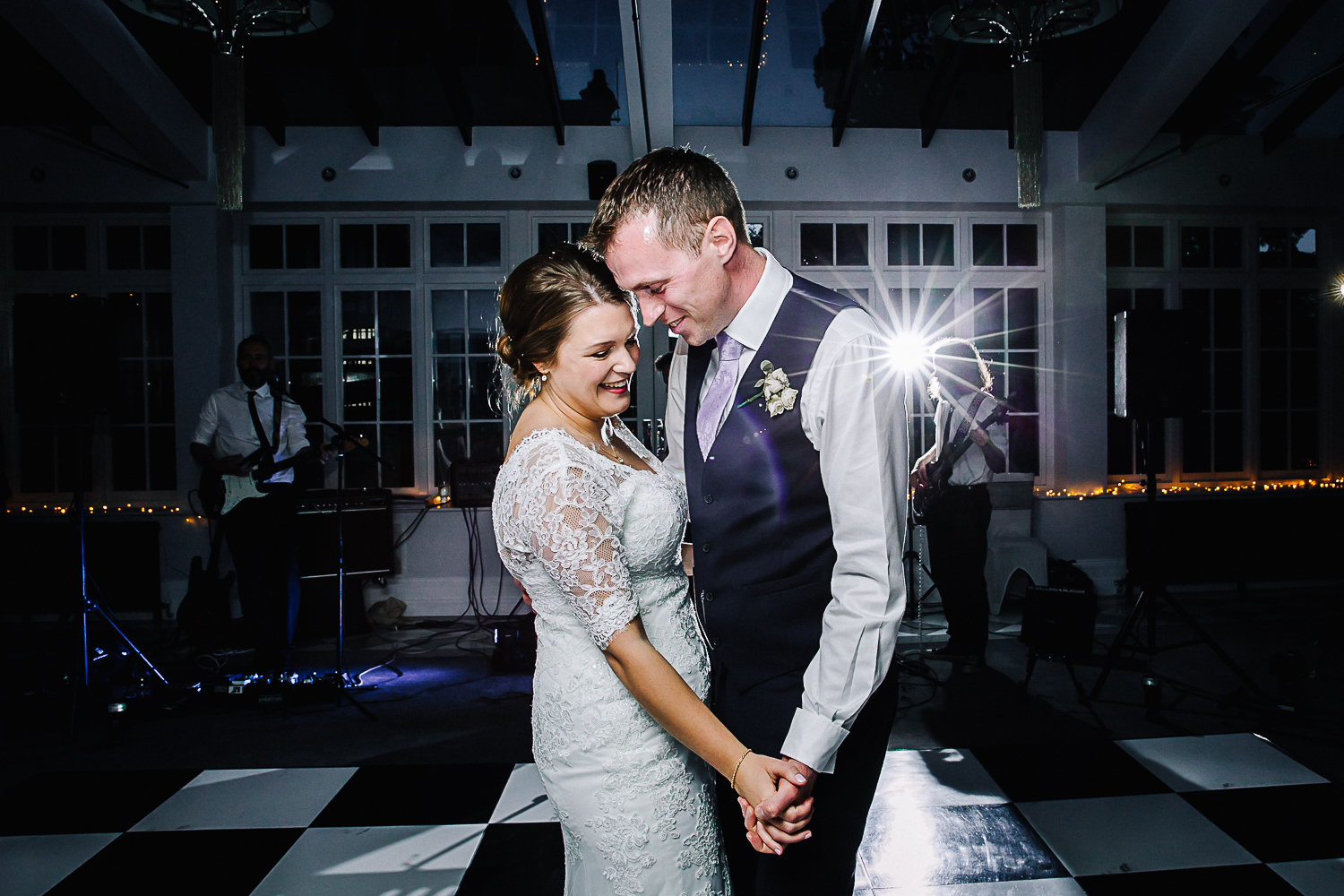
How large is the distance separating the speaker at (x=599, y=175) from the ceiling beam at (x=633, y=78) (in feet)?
0.65

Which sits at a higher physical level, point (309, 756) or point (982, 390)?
point (982, 390)

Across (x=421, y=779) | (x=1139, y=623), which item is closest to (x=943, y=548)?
(x=1139, y=623)

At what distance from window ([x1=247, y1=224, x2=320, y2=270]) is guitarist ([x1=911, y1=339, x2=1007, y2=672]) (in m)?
4.69

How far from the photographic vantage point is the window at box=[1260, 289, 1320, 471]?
6.54 m

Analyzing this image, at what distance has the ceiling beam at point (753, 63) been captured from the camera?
501 centimetres

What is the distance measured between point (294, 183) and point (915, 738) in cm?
552

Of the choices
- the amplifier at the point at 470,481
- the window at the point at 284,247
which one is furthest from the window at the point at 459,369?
the window at the point at 284,247

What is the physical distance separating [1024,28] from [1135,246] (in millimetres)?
2970

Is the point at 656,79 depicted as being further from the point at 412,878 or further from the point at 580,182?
the point at 412,878

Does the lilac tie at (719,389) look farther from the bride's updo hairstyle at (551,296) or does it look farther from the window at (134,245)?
the window at (134,245)

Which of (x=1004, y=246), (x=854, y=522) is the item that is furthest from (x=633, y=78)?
(x=854, y=522)

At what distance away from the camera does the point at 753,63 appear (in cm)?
534

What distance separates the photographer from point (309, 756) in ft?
10.8

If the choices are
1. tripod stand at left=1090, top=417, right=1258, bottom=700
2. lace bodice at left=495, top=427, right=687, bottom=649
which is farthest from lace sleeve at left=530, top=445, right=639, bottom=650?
tripod stand at left=1090, top=417, right=1258, bottom=700
